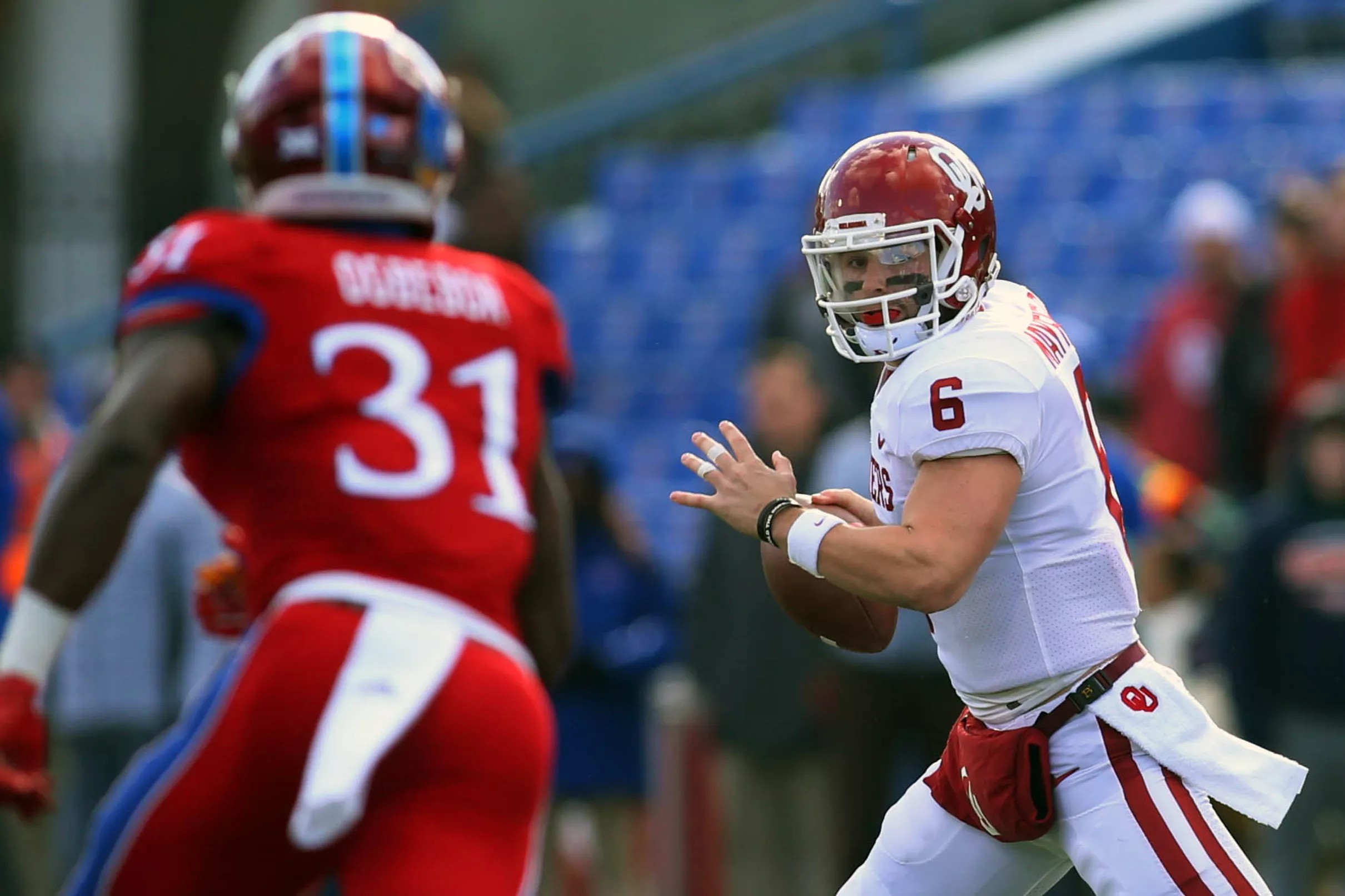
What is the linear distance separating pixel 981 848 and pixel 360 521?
1155mm

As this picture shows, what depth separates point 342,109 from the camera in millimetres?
4012

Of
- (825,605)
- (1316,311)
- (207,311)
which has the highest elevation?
(207,311)

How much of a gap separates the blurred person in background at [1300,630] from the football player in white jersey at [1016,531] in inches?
141

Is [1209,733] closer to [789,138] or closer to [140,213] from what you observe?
[789,138]

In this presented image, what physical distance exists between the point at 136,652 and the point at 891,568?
477 cm

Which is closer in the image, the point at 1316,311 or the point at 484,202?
the point at 1316,311

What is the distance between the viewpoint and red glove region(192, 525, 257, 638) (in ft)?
14.1

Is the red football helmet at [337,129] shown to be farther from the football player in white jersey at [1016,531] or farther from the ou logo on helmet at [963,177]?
the ou logo on helmet at [963,177]

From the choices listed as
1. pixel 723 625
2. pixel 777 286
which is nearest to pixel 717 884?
pixel 723 625

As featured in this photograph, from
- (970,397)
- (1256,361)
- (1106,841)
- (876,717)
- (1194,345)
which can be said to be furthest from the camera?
(1194,345)

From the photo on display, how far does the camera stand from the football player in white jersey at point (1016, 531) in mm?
3381

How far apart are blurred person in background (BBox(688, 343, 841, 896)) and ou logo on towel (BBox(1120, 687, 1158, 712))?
4.00m

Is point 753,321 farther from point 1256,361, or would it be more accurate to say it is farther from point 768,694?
point 768,694

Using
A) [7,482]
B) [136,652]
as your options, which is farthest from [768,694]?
[7,482]
